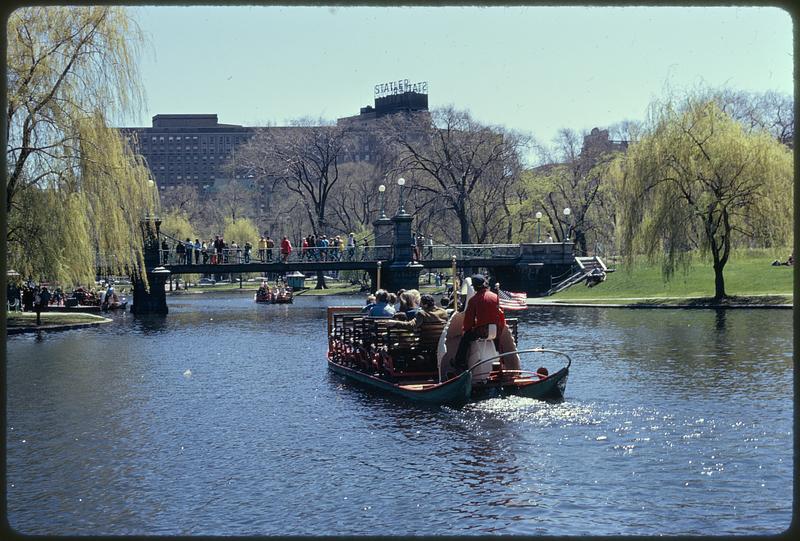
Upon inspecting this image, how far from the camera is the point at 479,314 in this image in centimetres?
2062

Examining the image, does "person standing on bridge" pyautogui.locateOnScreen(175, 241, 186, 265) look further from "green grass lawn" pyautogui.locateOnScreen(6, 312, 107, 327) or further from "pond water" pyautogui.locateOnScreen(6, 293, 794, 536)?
"pond water" pyautogui.locateOnScreen(6, 293, 794, 536)

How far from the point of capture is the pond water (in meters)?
13.2

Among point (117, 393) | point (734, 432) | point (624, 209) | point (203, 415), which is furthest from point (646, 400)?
point (624, 209)

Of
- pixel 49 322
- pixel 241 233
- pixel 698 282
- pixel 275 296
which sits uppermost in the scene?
pixel 241 233

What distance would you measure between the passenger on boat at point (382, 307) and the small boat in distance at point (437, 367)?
0.55m

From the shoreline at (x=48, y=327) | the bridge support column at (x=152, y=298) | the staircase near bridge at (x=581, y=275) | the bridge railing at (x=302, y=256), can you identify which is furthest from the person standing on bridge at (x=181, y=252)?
the staircase near bridge at (x=581, y=275)

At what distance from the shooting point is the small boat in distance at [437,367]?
20797mm

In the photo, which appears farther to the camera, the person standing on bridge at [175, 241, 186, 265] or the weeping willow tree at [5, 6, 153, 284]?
the person standing on bridge at [175, 241, 186, 265]

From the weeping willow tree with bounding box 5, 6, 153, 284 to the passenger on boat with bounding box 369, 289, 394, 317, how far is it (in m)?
14.3

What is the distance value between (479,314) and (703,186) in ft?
101

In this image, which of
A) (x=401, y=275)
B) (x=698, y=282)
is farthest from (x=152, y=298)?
(x=698, y=282)

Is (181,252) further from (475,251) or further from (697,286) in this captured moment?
(697,286)

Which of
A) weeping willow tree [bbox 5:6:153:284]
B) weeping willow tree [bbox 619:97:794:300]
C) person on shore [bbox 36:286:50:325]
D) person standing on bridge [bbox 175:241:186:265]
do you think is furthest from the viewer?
person standing on bridge [bbox 175:241:186:265]

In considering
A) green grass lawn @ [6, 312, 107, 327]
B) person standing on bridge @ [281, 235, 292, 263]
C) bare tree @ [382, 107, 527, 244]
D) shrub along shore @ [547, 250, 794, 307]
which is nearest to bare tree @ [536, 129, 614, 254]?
bare tree @ [382, 107, 527, 244]
